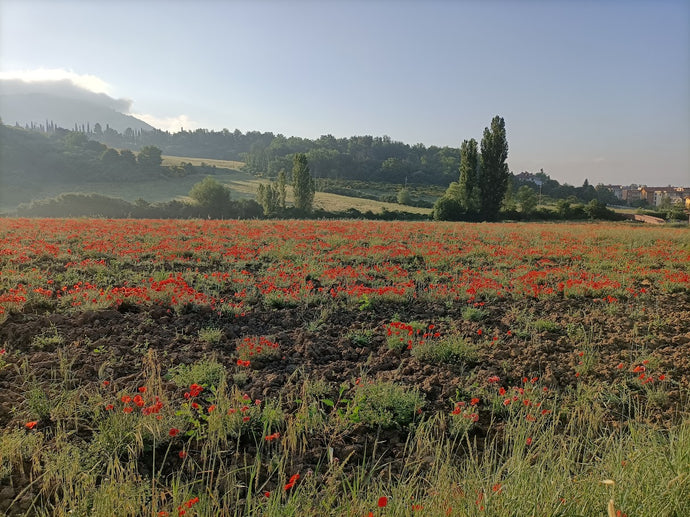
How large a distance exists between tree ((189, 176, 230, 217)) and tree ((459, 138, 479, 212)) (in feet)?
92.8

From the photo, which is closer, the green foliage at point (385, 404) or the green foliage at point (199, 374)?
the green foliage at point (385, 404)

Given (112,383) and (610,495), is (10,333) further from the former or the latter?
(610,495)

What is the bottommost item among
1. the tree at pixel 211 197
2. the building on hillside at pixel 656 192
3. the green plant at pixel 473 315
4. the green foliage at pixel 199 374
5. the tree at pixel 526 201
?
the green foliage at pixel 199 374

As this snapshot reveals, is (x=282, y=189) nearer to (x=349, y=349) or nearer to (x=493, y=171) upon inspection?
(x=493, y=171)

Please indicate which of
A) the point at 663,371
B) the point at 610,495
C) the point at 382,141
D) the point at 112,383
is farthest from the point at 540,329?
the point at 382,141

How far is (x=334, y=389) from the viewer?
4340 mm

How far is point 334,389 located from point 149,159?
84369 mm

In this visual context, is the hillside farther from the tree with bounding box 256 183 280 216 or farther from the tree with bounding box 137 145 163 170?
the tree with bounding box 256 183 280 216

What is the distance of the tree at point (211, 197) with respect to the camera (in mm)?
46500

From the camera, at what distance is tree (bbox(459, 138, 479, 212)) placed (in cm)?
4397

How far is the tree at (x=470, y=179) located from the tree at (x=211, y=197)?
28288 mm

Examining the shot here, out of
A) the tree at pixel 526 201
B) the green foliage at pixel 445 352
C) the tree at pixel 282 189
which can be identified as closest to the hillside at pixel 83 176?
the tree at pixel 282 189

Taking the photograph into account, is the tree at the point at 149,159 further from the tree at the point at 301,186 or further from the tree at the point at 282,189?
the tree at the point at 301,186

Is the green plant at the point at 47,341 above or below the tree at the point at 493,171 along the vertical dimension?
below
